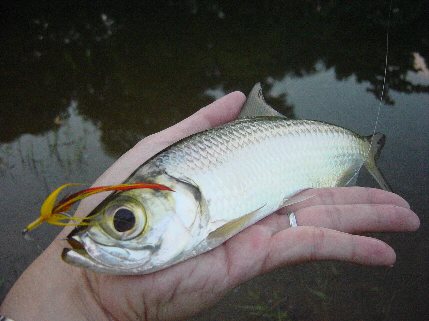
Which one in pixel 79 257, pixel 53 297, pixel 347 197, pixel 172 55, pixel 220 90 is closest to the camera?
pixel 79 257

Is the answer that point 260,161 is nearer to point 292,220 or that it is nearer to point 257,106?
point 292,220

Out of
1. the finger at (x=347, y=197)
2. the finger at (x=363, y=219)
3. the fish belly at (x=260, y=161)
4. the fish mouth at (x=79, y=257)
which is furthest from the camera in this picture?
the finger at (x=347, y=197)

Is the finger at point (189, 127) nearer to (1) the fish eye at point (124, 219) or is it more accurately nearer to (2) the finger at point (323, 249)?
(1) the fish eye at point (124, 219)

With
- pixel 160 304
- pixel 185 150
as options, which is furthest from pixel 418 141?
pixel 160 304

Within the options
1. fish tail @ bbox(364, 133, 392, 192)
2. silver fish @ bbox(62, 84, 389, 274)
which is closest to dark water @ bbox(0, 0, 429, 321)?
fish tail @ bbox(364, 133, 392, 192)

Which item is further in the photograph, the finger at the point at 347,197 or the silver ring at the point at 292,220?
the finger at the point at 347,197

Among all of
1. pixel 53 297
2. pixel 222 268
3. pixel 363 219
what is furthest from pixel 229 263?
pixel 53 297

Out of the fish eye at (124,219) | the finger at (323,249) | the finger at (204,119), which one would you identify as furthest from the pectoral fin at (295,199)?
the fish eye at (124,219)
